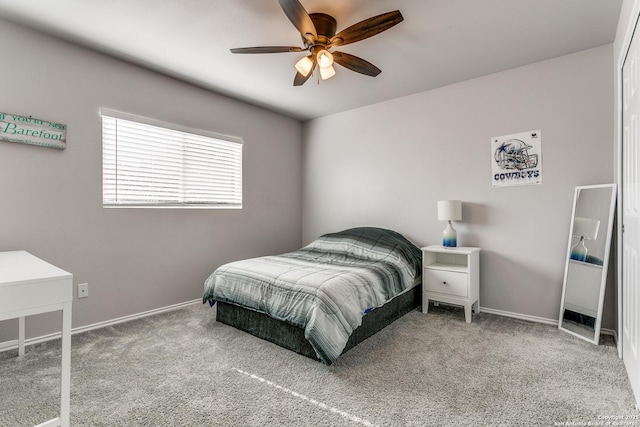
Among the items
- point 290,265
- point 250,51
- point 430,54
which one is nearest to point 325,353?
point 290,265

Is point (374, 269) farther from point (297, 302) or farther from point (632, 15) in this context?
point (632, 15)

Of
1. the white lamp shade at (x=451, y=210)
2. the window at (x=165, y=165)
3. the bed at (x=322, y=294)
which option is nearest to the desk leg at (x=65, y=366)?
the bed at (x=322, y=294)

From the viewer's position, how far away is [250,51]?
7.43ft

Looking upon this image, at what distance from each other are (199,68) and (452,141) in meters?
2.66

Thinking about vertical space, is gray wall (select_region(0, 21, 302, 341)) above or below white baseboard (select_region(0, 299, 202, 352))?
above

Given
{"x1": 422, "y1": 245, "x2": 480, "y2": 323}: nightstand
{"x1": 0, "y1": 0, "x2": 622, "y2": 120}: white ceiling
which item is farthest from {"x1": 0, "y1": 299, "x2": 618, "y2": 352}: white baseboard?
{"x1": 0, "y1": 0, "x2": 622, "y2": 120}: white ceiling

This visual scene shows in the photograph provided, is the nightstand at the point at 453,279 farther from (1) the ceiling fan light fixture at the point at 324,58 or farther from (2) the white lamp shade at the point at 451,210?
(1) the ceiling fan light fixture at the point at 324,58

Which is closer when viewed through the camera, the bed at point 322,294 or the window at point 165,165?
the bed at point 322,294

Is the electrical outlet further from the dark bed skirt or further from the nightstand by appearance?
the nightstand

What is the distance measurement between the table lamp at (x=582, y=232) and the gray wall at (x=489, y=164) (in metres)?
0.14

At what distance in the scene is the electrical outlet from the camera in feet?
8.75

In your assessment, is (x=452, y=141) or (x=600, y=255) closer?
(x=600, y=255)

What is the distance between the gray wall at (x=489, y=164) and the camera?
9.01 ft

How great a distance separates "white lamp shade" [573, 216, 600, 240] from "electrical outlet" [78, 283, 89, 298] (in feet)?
13.6
